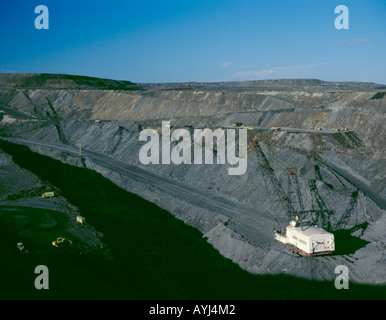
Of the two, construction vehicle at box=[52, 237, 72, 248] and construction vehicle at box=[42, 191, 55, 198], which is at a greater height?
construction vehicle at box=[42, 191, 55, 198]

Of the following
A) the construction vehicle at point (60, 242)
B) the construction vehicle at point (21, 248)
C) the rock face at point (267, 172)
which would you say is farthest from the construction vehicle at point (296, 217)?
the construction vehicle at point (21, 248)

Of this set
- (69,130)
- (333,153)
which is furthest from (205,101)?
(333,153)

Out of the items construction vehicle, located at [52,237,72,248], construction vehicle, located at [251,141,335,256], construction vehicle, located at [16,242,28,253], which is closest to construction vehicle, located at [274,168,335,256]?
construction vehicle, located at [251,141,335,256]

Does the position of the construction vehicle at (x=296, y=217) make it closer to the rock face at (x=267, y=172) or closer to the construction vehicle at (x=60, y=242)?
the rock face at (x=267, y=172)

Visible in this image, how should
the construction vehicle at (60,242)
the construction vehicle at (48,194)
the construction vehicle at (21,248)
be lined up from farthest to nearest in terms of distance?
the construction vehicle at (48,194), the construction vehicle at (60,242), the construction vehicle at (21,248)

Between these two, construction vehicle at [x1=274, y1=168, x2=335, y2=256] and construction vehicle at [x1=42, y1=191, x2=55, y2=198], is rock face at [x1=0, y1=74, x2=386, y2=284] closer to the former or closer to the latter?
construction vehicle at [x1=274, y1=168, x2=335, y2=256]

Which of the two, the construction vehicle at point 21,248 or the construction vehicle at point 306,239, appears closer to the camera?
the construction vehicle at point 306,239

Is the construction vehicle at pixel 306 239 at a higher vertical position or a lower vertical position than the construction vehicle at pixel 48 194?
lower

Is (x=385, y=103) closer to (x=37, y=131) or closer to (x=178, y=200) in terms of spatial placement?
(x=178, y=200)

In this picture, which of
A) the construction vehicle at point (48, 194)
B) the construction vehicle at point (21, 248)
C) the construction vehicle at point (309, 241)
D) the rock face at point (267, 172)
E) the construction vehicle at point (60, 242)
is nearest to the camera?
the construction vehicle at point (309, 241)
